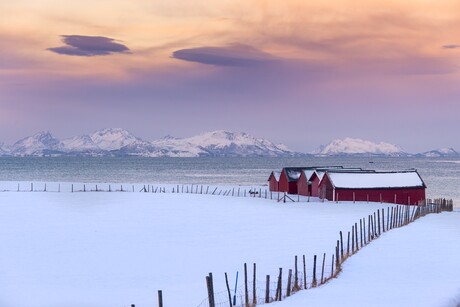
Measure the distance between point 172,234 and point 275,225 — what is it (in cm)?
988

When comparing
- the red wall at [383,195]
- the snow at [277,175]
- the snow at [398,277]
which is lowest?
the snow at [398,277]

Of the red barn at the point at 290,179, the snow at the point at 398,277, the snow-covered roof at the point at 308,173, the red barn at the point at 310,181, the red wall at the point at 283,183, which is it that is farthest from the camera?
the red wall at the point at 283,183

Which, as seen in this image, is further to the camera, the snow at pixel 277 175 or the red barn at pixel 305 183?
the snow at pixel 277 175

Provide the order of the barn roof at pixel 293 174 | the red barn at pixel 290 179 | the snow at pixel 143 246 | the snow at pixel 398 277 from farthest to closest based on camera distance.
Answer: the barn roof at pixel 293 174 → the red barn at pixel 290 179 → the snow at pixel 143 246 → the snow at pixel 398 277

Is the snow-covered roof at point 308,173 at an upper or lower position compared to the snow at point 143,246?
upper

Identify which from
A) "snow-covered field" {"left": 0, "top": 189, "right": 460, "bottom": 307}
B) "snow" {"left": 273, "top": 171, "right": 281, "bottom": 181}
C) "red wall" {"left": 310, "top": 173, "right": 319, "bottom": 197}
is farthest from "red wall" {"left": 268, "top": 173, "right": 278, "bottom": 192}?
"snow-covered field" {"left": 0, "top": 189, "right": 460, "bottom": 307}

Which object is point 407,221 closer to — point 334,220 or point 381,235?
point 334,220

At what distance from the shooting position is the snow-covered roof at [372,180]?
3221 inches

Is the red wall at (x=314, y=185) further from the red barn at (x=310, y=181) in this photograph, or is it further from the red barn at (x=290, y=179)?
the red barn at (x=290, y=179)

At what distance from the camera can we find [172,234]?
4853 cm

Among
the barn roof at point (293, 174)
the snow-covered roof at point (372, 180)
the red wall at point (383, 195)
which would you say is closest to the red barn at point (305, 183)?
the barn roof at point (293, 174)

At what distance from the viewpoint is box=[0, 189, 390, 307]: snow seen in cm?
2998

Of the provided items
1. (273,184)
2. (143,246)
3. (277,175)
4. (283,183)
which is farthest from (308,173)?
(143,246)

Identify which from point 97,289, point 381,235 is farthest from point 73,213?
point 97,289
